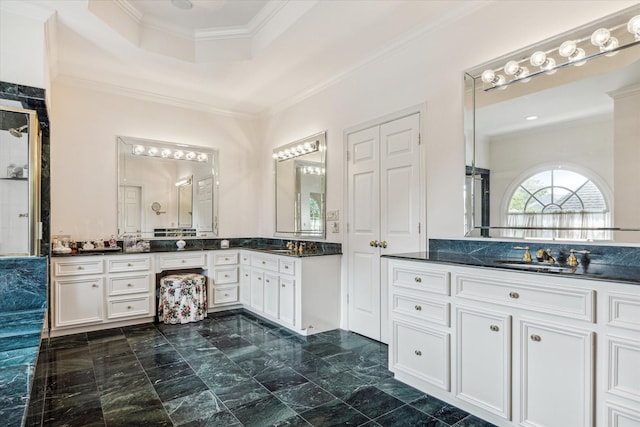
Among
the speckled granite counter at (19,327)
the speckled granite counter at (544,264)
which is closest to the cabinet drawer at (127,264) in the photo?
the speckled granite counter at (19,327)

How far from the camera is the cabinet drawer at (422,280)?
228 cm

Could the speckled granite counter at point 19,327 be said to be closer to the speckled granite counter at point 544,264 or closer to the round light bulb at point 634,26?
the speckled granite counter at point 544,264

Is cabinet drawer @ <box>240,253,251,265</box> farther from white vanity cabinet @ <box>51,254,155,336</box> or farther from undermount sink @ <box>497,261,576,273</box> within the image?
undermount sink @ <box>497,261,576,273</box>

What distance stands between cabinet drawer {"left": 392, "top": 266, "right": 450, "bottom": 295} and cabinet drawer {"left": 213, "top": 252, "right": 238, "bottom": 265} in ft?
8.85

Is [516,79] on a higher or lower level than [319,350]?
higher

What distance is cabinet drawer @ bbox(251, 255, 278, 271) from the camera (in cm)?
404

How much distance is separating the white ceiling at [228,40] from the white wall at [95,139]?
0.21 meters

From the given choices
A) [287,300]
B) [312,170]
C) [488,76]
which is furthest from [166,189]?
[488,76]

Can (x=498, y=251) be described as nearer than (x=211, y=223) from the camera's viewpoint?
Yes

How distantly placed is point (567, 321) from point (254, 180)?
442cm

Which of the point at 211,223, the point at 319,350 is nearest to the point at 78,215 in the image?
the point at 211,223

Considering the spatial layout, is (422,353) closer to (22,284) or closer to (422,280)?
(422,280)

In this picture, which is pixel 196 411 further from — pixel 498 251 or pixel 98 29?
pixel 98 29

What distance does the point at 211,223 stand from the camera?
5023 mm
